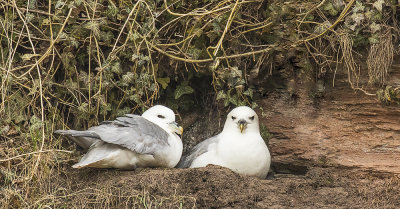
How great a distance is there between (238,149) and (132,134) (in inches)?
33.3

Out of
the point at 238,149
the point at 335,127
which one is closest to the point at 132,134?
the point at 238,149

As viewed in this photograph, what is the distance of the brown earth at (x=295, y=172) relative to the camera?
4.78 metres

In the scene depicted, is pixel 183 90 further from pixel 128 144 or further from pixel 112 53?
pixel 128 144

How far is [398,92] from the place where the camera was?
5383mm

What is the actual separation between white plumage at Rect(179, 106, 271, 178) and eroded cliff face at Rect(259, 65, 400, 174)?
0.32 meters

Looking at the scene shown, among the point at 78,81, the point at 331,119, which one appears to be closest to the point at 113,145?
the point at 78,81

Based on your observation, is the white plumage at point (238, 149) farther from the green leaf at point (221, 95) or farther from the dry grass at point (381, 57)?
the dry grass at point (381, 57)

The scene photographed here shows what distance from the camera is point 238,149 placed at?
548 cm

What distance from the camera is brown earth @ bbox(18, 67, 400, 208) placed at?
4781 mm

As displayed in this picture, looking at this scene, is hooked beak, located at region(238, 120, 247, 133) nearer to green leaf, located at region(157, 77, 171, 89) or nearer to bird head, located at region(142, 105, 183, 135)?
bird head, located at region(142, 105, 183, 135)

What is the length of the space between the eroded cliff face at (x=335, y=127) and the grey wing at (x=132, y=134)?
3.56 ft

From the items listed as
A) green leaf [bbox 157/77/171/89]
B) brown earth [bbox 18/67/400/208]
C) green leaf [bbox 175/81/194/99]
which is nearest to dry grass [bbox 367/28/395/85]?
brown earth [bbox 18/67/400/208]

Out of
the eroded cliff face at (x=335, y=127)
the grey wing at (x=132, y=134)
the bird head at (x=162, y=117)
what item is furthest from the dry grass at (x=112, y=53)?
the grey wing at (x=132, y=134)

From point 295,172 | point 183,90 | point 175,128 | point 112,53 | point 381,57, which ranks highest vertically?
point 381,57
